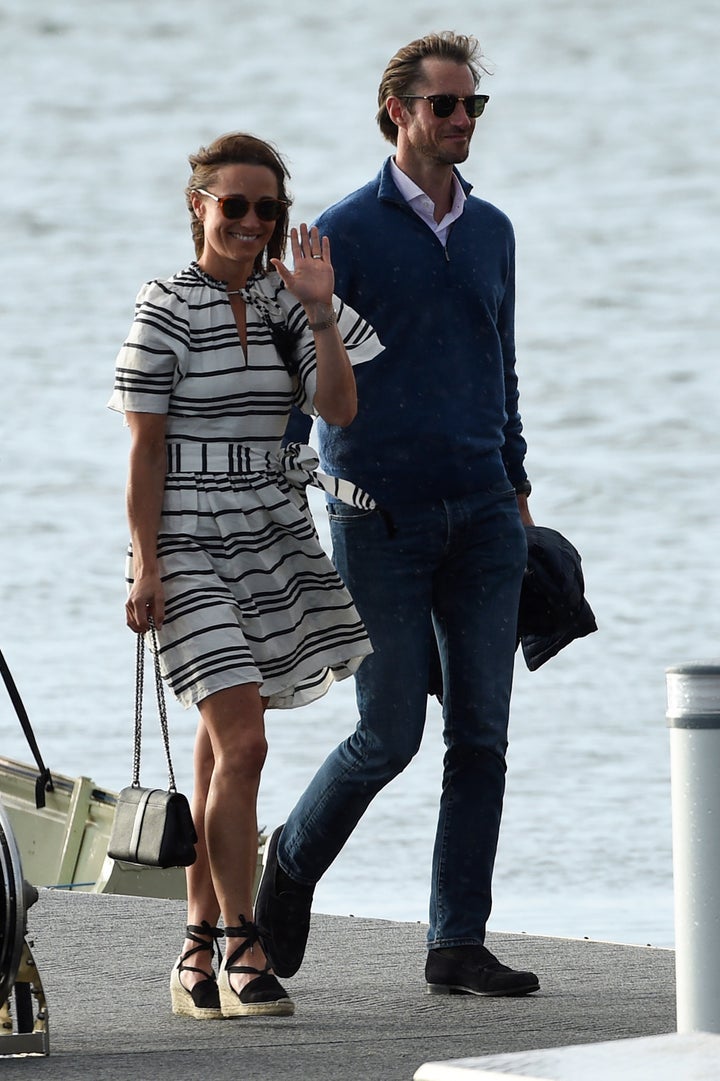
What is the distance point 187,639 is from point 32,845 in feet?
25.5

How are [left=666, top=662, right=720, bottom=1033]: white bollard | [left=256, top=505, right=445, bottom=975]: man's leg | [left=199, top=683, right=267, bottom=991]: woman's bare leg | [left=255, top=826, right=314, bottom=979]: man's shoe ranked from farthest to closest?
[left=255, top=826, right=314, bottom=979]: man's shoe → [left=256, top=505, right=445, bottom=975]: man's leg → [left=199, top=683, right=267, bottom=991]: woman's bare leg → [left=666, top=662, right=720, bottom=1033]: white bollard

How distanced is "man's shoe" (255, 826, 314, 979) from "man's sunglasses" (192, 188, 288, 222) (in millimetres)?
1505

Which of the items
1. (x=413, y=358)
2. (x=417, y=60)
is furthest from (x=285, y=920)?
(x=417, y=60)

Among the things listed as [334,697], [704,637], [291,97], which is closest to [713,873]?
[334,697]

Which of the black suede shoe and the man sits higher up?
the man

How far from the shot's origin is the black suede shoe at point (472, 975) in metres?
5.43

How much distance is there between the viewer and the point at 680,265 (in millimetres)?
50438

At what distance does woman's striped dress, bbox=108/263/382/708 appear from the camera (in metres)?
4.98

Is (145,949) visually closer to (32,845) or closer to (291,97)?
(32,845)

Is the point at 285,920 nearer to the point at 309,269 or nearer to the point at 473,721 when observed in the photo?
the point at 473,721

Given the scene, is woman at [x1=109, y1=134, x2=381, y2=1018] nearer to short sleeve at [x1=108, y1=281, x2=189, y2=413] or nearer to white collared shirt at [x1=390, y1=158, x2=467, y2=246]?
short sleeve at [x1=108, y1=281, x2=189, y2=413]

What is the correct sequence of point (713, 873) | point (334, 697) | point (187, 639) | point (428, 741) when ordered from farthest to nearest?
1. point (334, 697)
2. point (428, 741)
3. point (187, 639)
4. point (713, 873)

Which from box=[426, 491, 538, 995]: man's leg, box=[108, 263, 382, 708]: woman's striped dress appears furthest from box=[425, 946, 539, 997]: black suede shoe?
box=[108, 263, 382, 708]: woman's striped dress

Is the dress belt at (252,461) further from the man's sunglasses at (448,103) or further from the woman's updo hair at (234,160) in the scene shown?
the man's sunglasses at (448,103)
